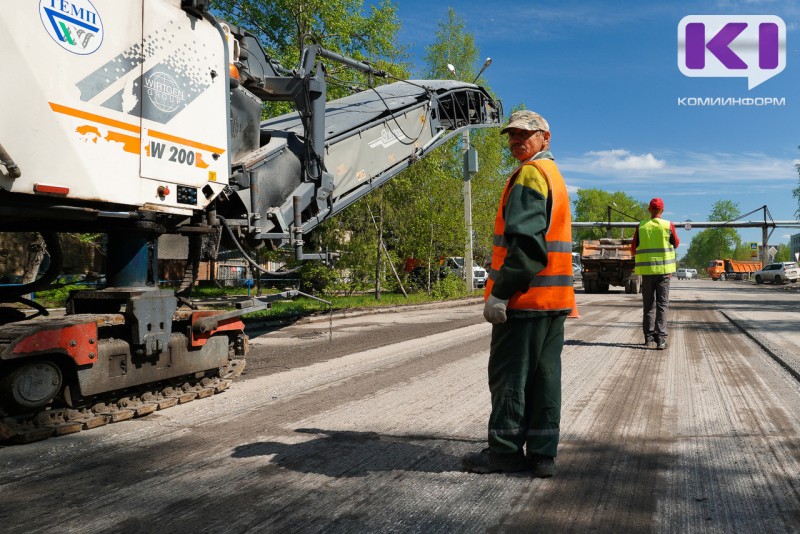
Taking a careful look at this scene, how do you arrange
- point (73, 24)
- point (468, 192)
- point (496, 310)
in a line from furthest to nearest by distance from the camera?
point (468, 192), point (73, 24), point (496, 310)

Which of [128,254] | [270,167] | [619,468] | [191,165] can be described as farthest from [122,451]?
[270,167]

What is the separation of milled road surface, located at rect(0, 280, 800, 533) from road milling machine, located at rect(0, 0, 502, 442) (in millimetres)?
359

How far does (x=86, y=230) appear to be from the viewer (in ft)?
14.6

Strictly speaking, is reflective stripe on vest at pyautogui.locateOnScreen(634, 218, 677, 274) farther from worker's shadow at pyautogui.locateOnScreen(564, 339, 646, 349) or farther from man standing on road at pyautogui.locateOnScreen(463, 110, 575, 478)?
man standing on road at pyautogui.locateOnScreen(463, 110, 575, 478)

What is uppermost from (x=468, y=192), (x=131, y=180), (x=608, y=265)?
(x=468, y=192)

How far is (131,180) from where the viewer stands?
12.8ft

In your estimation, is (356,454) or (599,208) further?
(599,208)

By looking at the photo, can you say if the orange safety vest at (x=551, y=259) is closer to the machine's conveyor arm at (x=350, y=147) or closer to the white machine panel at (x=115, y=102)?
the white machine panel at (x=115, y=102)

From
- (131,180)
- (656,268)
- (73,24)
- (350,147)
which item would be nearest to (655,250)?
(656,268)

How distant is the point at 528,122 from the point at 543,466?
182 centimetres

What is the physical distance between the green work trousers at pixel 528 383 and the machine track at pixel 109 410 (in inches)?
107

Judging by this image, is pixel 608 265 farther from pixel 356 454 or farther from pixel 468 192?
pixel 356 454

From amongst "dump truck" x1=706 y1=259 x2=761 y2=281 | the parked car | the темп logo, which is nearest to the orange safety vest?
the темп logo

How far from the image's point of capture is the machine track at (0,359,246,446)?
3.57m
